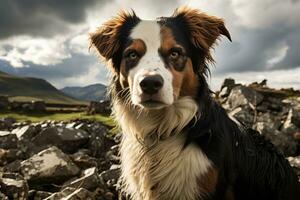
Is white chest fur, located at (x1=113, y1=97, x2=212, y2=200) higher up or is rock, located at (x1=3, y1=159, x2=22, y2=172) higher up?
white chest fur, located at (x1=113, y1=97, x2=212, y2=200)

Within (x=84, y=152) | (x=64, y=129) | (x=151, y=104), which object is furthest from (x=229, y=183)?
(x=64, y=129)

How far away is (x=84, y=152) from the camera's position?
14570 mm

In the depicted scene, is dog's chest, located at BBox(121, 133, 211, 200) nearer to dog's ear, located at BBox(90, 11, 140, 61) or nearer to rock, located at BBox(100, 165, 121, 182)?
dog's ear, located at BBox(90, 11, 140, 61)

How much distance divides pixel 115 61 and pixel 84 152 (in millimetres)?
7341

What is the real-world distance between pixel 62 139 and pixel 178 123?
8.11 metres

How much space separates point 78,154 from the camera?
14016 millimetres

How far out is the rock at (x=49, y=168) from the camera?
423 inches

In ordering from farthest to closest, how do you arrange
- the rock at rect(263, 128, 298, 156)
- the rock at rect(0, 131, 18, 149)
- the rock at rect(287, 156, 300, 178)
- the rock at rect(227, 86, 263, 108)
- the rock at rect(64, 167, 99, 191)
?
the rock at rect(227, 86, 263, 108), the rock at rect(0, 131, 18, 149), the rock at rect(263, 128, 298, 156), the rock at rect(287, 156, 300, 178), the rock at rect(64, 167, 99, 191)

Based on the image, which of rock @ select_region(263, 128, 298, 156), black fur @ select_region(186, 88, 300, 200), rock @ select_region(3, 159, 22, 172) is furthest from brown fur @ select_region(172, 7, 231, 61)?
rock @ select_region(263, 128, 298, 156)

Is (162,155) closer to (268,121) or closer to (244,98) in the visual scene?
(268,121)

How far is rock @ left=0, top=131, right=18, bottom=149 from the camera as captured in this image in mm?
15070

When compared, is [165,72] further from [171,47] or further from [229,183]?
[229,183]

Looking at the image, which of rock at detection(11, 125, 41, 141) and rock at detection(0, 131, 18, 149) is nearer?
rock at detection(0, 131, 18, 149)

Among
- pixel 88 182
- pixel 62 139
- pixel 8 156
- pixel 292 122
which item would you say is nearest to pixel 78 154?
pixel 62 139
